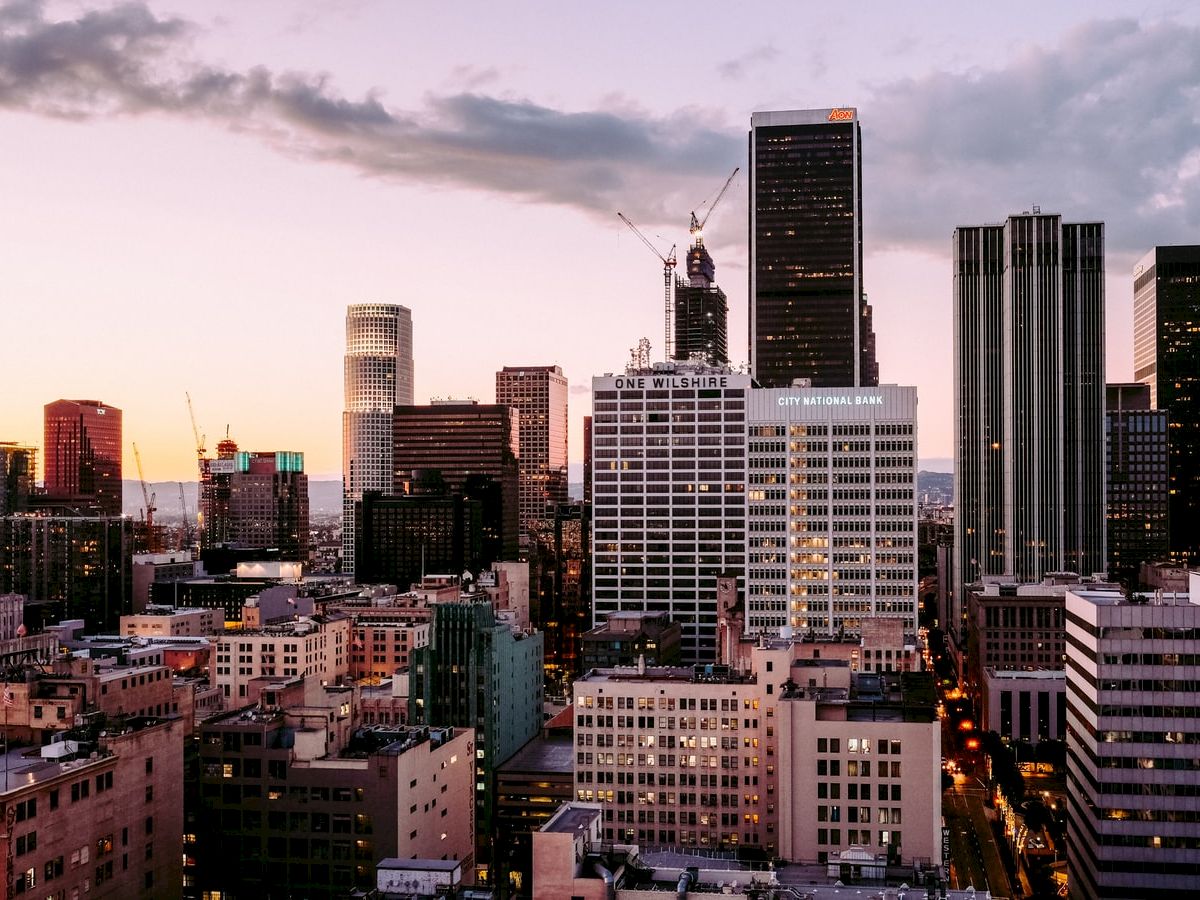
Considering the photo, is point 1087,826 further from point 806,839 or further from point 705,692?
point 705,692

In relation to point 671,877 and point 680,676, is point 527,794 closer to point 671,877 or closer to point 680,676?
point 680,676

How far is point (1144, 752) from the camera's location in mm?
120688

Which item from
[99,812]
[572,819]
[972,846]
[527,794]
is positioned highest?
[572,819]

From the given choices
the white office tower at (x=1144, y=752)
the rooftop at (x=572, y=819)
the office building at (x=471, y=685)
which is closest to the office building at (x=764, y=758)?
the white office tower at (x=1144, y=752)

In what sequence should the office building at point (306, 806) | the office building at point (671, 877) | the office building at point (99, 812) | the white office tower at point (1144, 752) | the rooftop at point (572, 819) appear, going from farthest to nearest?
the white office tower at point (1144, 752), the office building at point (306, 806), the office building at point (99, 812), the rooftop at point (572, 819), the office building at point (671, 877)

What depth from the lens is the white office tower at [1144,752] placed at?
119m

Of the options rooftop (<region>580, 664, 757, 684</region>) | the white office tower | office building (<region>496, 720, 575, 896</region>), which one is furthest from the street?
office building (<region>496, 720, 575, 896</region>)

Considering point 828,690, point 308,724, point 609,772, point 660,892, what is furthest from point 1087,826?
point 308,724

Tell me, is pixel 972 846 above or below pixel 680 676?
below

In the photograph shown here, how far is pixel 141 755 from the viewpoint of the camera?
317 feet

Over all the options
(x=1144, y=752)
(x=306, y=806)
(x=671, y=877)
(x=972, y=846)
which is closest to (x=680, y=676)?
(x=306, y=806)

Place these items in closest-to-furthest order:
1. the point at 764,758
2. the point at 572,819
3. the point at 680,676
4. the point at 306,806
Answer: the point at 572,819, the point at 306,806, the point at 764,758, the point at 680,676

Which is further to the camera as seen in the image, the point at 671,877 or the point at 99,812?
the point at 99,812

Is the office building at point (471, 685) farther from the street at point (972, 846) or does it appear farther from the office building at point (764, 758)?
the street at point (972, 846)
